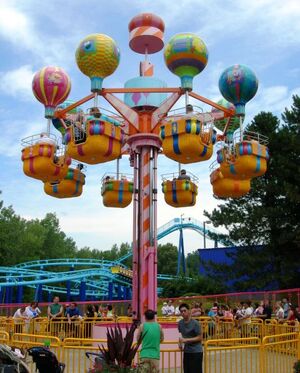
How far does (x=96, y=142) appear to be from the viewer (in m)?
10.4

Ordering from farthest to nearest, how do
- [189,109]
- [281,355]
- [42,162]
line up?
1. [42,162]
2. [189,109]
3. [281,355]

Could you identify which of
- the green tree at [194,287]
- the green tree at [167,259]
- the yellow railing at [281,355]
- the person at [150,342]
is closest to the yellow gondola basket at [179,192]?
the yellow railing at [281,355]

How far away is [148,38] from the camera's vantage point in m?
11.9

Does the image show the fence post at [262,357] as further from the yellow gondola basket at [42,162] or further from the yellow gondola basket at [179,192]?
the yellow gondola basket at [42,162]

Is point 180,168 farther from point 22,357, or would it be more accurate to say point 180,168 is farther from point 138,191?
point 22,357

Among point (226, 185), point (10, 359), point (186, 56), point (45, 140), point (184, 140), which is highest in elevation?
point (186, 56)

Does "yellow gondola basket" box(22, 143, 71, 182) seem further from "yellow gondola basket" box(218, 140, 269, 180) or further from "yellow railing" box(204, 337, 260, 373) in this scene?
"yellow railing" box(204, 337, 260, 373)

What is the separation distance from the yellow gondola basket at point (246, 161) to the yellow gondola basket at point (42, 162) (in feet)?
11.6

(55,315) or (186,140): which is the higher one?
(186,140)

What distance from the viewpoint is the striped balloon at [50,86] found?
1154cm

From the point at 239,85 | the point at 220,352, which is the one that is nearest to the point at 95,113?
the point at 239,85

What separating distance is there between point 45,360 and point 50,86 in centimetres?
631

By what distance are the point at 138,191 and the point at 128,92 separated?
6.85 ft

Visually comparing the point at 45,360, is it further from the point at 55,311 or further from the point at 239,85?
the point at 55,311
